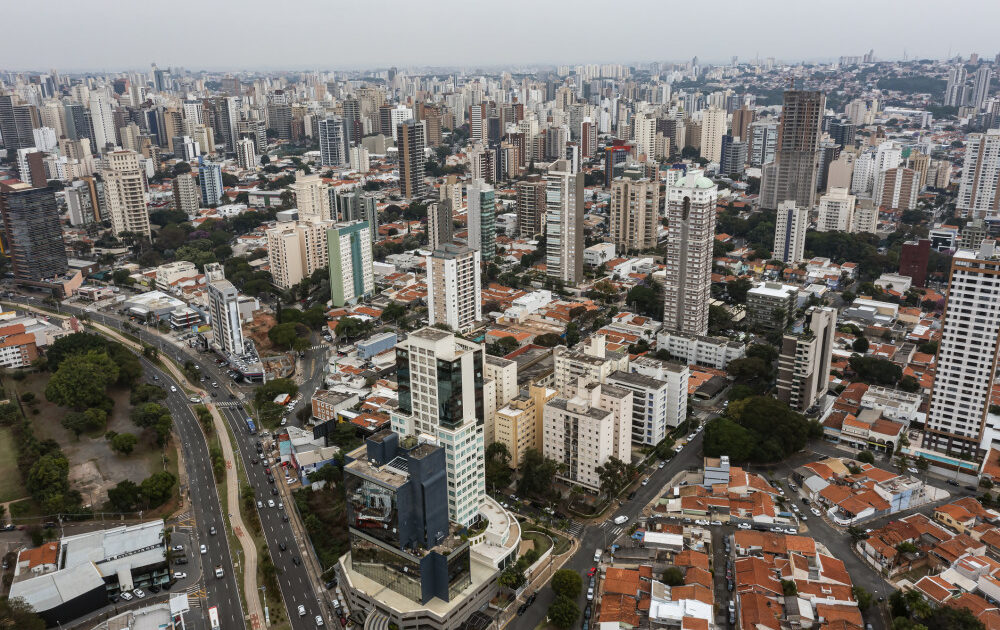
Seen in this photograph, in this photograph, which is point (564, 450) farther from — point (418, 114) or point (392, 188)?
point (418, 114)

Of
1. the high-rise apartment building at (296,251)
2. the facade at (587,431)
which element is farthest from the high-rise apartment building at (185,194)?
the facade at (587,431)

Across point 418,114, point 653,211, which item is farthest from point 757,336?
point 418,114

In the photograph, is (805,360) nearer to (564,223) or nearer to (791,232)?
(564,223)

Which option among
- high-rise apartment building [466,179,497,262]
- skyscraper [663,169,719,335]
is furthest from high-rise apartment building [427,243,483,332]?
high-rise apartment building [466,179,497,262]

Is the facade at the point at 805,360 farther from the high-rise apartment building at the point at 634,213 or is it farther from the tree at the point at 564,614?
the high-rise apartment building at the point at 634,213

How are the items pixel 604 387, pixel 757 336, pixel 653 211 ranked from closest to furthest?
1. pixel 604 387
2. pixel 757 336
3. pixel 653 211

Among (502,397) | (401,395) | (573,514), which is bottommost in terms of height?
(573,514)

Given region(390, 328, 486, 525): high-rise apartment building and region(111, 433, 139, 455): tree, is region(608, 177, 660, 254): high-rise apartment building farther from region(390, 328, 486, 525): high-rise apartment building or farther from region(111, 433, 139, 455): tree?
region(111, 433, 139, 455): tree
